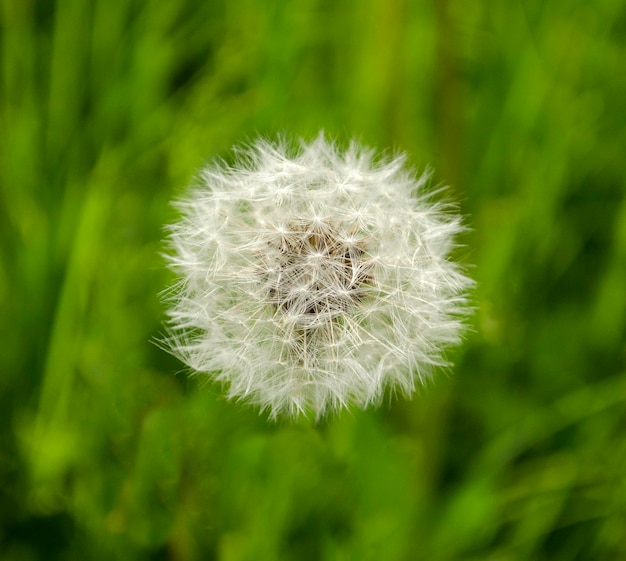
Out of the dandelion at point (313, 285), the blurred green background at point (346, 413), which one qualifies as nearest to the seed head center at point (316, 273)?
the dandelion at point (313, 285)

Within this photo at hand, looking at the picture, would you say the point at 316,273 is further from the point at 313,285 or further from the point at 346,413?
the point at 346,413

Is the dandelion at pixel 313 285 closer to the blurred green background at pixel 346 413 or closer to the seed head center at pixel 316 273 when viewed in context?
the seed head center at pixel 316 273

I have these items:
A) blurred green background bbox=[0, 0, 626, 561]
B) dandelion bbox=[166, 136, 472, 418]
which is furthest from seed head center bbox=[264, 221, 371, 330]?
blurred green background bbox=[0, 0, 626, 561]

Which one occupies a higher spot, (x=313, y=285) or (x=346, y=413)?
(x=313, y=285)

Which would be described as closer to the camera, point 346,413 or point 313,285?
point 313,285

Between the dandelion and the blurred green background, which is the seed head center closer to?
the dandelion

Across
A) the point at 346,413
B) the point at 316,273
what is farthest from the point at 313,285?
the point at 346,413

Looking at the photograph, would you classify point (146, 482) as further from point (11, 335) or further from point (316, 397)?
point (11, 335)
